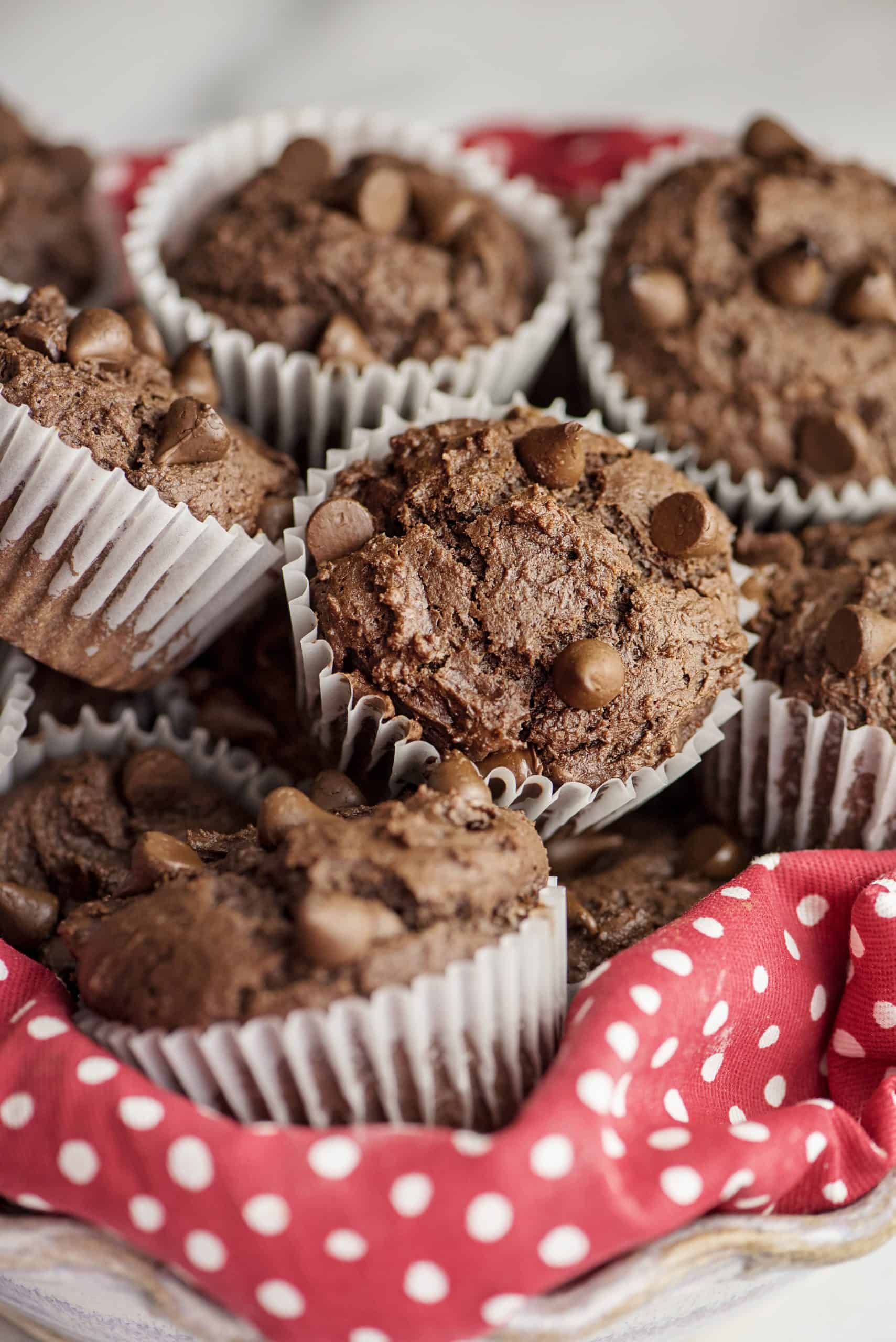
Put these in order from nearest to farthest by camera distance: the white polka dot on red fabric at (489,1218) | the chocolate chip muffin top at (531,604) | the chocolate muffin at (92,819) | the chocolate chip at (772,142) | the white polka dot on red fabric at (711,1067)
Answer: the white polka dot on red fabric at (489,1218) < the white polka dot on red fabric at (711,1067) < the chocolate chip muffin top at (531,604) < the chocolate muffin at (92,819) < the chocolate chip at (772,142)

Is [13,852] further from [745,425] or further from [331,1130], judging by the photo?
[745,425]

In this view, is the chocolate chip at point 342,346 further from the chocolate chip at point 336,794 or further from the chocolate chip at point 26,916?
the chocolate chip at point 26,916

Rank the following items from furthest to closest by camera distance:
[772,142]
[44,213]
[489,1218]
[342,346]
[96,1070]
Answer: [44,213] < [772,142] < [342,346] < [96,1070] < [489,1218]

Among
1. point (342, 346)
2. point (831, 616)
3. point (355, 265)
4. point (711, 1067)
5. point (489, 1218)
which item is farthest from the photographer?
point (355, 265)

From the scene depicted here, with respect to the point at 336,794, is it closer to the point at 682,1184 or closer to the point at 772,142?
the point at 682,1184

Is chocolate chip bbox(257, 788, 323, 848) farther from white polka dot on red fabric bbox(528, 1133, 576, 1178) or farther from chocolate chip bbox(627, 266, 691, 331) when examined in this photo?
chocolate chip bbox(627, 266, 691, 331)

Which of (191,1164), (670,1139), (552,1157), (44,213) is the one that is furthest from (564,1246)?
(44,213)

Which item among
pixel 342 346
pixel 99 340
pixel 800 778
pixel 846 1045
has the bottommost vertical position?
pixel 846 1045

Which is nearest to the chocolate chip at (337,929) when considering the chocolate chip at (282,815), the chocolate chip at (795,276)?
the chocolate chip at (282,815)
